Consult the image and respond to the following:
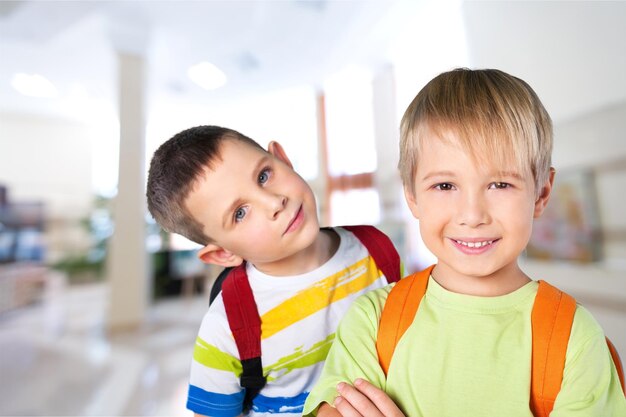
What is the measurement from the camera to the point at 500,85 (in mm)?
460

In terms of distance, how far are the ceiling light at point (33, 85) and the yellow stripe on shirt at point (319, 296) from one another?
5.22m

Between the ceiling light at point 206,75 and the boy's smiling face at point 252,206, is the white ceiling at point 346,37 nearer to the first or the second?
the ceiling light at point 206,75

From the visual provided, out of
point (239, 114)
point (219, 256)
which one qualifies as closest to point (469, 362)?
point (219, 256)

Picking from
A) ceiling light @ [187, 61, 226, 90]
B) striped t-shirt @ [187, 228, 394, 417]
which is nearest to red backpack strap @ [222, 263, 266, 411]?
striped t-shirt @ [187, 228, 394, 417]

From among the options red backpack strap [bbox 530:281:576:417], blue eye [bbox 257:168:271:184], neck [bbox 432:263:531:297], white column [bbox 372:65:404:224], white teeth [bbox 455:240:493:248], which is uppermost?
white column [bbox 372:65:404:224]

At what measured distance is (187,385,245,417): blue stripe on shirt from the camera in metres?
0.62

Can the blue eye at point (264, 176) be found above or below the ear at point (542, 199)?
above

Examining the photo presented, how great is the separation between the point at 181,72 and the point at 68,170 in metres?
5.41

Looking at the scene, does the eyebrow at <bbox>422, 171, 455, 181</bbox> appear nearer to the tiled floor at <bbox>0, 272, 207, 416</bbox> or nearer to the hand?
the hand

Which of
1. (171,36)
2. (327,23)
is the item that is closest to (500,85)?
(327,23)

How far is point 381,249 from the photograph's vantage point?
2.37ft

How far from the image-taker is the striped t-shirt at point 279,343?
2.04 feet

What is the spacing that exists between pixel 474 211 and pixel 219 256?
1.39 ft

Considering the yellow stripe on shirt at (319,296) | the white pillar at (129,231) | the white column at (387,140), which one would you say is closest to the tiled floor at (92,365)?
the white pillar at (129,231)
